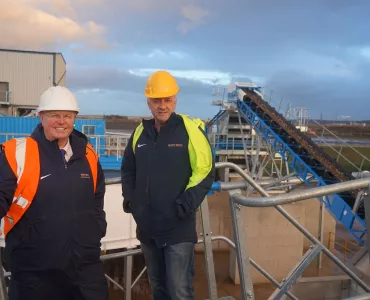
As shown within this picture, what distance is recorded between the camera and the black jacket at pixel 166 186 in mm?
2490

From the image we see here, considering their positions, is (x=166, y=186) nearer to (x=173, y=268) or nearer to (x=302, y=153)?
(x=173, y=268)

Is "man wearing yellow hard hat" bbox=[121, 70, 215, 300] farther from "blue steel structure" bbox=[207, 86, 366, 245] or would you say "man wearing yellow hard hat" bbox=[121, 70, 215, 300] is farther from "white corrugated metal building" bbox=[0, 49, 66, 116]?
"white corrugated metal building" bbox=[0, 49, 66, 116]

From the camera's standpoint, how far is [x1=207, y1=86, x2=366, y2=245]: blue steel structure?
31.9 feet

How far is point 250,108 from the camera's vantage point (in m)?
16.5

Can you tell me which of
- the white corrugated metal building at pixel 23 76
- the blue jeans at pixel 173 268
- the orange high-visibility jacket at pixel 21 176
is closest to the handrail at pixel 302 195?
the blue jeans at pixel 173 268

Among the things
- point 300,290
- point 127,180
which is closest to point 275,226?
point 300,290

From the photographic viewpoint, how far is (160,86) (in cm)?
255

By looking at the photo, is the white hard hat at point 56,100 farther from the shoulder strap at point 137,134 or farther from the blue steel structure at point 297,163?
the blue steel structure at point 297,163

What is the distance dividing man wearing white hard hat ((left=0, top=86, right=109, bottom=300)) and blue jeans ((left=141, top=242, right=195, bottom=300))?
40 cm

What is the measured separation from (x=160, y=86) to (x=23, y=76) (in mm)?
Answer: 23243

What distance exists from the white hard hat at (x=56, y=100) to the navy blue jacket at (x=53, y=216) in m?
0.16

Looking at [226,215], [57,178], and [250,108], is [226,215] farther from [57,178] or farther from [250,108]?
[57,178]

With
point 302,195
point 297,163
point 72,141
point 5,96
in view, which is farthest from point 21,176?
point 5,96

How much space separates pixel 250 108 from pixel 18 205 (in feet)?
49.0
